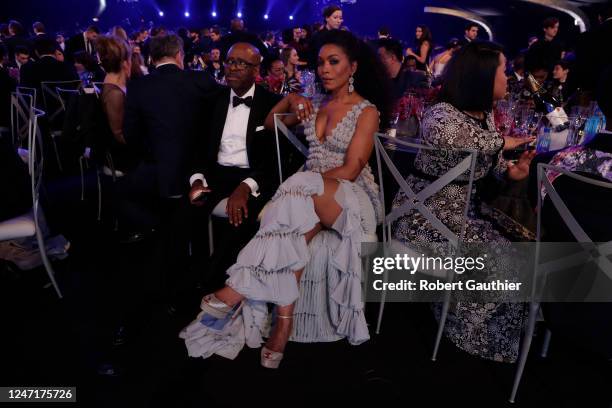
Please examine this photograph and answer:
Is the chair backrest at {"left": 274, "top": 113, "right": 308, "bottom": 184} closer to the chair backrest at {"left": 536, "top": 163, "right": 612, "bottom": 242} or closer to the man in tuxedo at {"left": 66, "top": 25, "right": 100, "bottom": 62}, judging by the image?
the chair backrest at {"left": 536, "top": 163, "right": 612, "bottom": 242}

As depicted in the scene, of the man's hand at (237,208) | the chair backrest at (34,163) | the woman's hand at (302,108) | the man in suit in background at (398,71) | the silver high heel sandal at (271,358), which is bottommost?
the silver high heel sandal at (271,358)

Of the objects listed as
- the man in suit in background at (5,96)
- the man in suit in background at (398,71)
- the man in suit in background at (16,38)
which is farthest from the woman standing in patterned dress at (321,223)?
the man in suit in background at (16,38)

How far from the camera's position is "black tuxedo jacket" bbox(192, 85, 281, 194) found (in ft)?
8.82

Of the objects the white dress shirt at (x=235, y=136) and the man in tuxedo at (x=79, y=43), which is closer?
Result: the white dress shirt at (x=235, y=136)

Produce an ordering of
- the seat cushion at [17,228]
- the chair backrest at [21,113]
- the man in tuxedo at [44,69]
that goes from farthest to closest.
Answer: the man in tuxedo at [44,69]
the chair backrest at [21,113]
the seat cushion at [17,228]

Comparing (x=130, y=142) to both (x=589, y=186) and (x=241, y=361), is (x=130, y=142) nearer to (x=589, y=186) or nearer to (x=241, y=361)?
(x=241, y=361)

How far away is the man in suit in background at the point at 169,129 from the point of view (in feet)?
8.30

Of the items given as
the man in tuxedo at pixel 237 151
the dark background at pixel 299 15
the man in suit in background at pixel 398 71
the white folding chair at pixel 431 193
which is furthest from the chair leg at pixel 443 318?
the dark background at pixel 299 15

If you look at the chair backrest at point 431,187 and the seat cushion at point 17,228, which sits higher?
the chair backrest at point 431,187

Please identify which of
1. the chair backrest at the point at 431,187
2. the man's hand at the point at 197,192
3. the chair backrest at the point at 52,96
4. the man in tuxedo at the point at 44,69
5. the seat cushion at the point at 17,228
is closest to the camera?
the chair backrest at the point at 431,187

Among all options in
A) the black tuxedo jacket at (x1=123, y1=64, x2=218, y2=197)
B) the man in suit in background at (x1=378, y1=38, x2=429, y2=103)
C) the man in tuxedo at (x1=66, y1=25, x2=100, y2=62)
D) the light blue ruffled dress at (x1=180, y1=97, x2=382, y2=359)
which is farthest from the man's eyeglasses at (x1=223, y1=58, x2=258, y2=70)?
the man in tuxedo at (x1=66, y1=25, x2=100, y2=62)

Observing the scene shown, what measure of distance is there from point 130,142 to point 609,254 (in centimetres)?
276

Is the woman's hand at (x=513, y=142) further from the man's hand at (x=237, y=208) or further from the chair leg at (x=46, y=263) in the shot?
the chair leg at (x=46, y=263)

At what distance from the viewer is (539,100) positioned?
2.97 m
